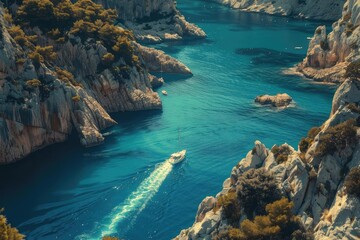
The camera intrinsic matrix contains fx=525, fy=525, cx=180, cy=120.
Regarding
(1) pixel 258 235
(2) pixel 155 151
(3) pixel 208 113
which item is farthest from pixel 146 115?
(1) pixel 258 235

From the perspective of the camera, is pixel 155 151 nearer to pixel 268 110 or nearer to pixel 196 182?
pixel 196 182

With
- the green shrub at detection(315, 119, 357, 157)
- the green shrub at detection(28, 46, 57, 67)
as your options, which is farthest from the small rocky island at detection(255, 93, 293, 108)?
the green shrub at detection(315, 119, 357, 157)

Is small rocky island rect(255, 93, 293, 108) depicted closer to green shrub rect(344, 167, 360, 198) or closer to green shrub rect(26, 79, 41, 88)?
green shrub rect(26, 79, 41, 88)

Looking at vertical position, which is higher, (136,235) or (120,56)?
(120,56)

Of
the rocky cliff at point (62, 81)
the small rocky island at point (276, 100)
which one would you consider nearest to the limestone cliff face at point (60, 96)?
the rocky cliff at point (62, 81)

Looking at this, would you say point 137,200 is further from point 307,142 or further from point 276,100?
point 276,100

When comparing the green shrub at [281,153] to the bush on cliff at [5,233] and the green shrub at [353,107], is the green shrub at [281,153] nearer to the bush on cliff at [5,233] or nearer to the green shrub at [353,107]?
the green shrub at [353,107]
